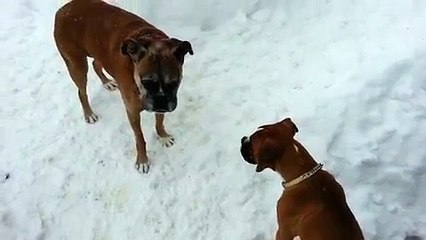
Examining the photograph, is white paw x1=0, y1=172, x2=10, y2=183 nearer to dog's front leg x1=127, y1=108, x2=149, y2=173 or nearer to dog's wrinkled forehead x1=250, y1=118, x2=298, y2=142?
dog's front leg x1=127, y1=108, x2=149, y2=173

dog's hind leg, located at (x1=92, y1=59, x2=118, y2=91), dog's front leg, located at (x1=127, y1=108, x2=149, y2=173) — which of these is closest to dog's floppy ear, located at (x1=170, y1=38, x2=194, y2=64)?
dog's front leg, located at (x1=127, y1=108, x2=149, y2=173)

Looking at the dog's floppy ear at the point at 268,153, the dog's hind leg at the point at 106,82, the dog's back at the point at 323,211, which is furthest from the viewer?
the dog's hind leg at the point at 106,82

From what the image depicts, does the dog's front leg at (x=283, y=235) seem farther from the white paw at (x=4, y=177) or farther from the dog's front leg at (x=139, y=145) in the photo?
the white paw at (x=4, y=177)

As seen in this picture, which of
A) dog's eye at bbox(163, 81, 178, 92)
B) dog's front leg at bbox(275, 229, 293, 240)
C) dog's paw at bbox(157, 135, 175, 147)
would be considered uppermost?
dog's eye at bbox(163, 81, 178, 92)

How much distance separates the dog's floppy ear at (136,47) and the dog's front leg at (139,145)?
0.51 m

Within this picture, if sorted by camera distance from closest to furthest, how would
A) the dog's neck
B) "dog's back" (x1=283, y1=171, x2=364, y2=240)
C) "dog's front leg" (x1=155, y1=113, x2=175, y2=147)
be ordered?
"dog's back" (x1=283, y1=171, x2=364, y2=240) < the dog's neck < "dog's front leg" (x1=155, y1=113, x2=175, y2=147)

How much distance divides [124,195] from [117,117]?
29.2 inches

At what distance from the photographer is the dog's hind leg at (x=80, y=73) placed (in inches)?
182

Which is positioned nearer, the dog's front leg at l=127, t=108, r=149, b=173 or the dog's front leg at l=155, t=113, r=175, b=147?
the dog's front leg at l=127, t=108, r=149, b=173

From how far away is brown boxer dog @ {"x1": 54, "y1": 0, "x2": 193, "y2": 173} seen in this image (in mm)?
4012

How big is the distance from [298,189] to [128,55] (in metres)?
1.38

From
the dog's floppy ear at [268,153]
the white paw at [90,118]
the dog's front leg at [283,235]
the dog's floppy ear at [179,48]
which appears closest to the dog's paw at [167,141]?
the white paw at [90,118]

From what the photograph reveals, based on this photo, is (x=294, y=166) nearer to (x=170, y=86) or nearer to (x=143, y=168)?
(x=170, y=86)

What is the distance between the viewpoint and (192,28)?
18.5ft
